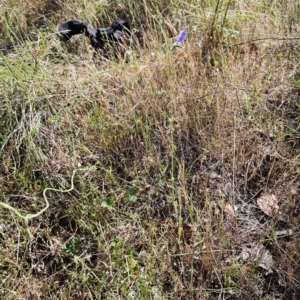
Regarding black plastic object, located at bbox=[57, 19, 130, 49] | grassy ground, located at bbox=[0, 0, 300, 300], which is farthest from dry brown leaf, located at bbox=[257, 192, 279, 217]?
black plastic object, located at bbox=[57, 19, 130, 49]

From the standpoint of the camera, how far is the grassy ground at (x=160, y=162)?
1482 millimetres

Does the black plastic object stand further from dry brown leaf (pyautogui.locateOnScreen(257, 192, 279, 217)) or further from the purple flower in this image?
dry brown leaf (pyautogui.locateOnScreen(257, 192, 279, 217))

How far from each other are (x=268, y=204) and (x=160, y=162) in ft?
1.51

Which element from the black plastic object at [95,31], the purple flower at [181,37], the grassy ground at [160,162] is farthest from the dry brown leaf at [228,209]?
the black plastic object at [95,31]

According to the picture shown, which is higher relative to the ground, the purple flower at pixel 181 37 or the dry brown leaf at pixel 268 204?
the purple flower at pixel 181 37

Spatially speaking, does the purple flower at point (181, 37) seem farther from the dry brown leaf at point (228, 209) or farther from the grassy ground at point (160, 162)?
the dry brown leaf at point (228, 209)

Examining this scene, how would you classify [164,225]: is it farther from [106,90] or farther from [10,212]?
[106,90]

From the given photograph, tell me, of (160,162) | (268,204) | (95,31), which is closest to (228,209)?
(268,204)

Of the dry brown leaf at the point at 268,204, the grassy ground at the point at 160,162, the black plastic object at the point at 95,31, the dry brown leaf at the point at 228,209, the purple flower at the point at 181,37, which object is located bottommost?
the dry brown leaf at the point at 268,204

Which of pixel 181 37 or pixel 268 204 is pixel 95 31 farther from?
pixel 268 204

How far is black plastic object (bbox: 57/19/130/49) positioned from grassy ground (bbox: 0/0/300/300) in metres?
0.07

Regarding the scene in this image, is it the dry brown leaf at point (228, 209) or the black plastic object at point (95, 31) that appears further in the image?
the black plastic object at point (95, 31)

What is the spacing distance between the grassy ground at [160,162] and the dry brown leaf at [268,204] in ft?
0.07

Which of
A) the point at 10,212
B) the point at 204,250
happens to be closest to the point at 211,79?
the point at 204,250
